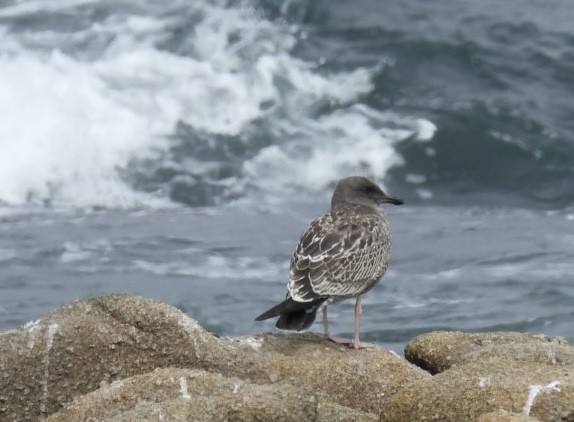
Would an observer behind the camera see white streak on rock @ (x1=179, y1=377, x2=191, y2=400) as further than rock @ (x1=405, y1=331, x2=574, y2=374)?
No

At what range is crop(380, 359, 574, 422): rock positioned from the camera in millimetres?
5500

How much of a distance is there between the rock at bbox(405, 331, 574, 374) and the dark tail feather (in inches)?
22.3

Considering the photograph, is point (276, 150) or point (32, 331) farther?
point (276, 150)

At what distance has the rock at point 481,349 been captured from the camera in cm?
659

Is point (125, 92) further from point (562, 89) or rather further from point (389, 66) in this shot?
point (562, 89)

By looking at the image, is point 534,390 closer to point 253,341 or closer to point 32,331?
point 253,341

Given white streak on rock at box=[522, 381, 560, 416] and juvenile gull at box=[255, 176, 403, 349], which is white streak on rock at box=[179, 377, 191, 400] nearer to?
white streak on rock at box=[522, 381, 560, 416]

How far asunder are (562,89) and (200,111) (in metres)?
4.56

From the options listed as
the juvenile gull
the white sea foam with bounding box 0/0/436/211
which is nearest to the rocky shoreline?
the juvenile gull

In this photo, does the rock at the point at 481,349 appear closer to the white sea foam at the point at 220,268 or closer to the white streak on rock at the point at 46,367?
the white streak on rock at the point at 46,367

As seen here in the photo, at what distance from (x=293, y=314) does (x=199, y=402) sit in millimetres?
2153

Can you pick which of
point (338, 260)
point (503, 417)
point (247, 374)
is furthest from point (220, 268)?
point (503, 417)

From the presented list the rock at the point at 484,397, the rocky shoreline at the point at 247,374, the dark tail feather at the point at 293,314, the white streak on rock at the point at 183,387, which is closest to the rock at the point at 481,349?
the rocky shoreline at the point at 247,374

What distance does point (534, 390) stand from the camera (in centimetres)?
559
